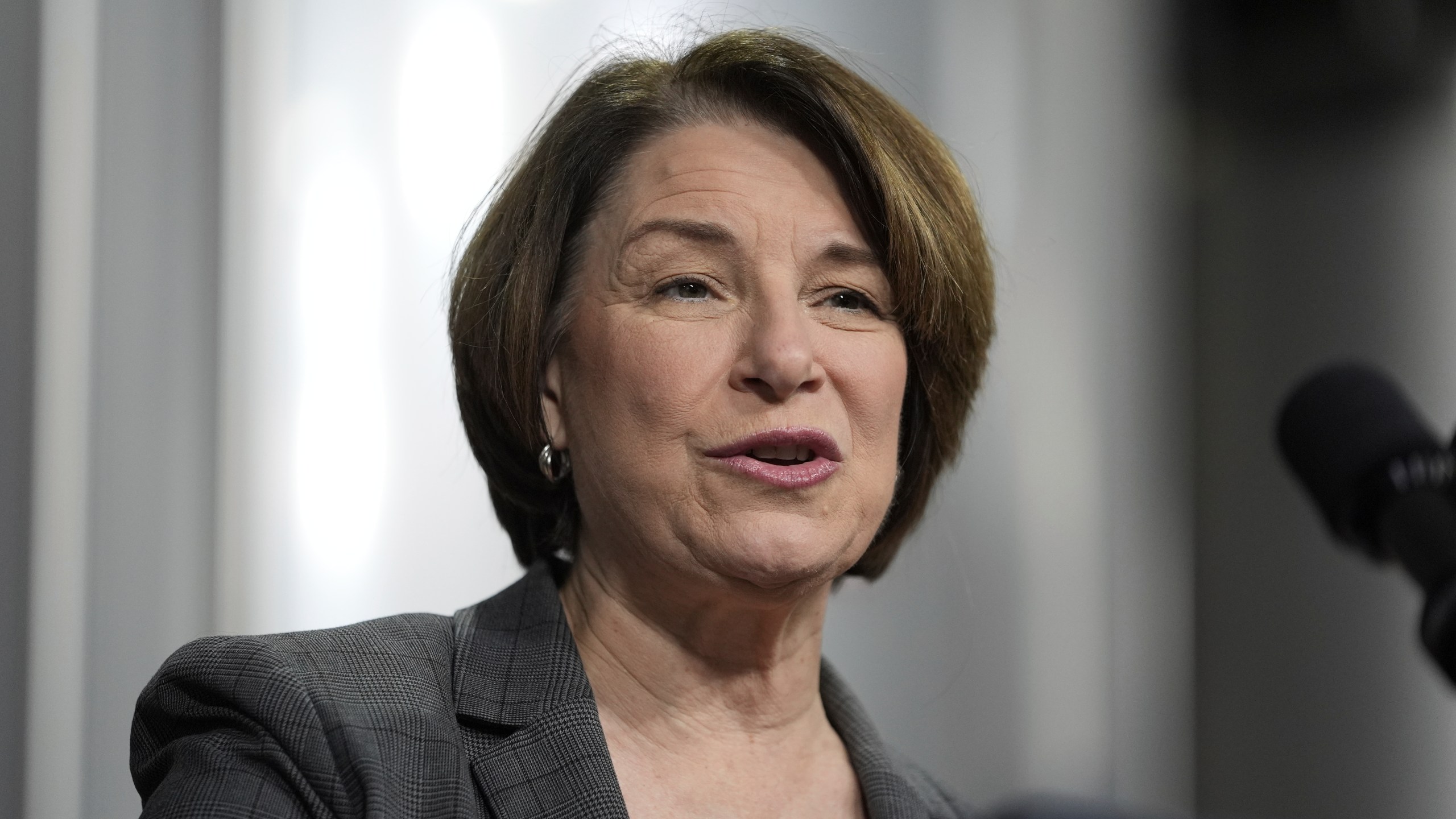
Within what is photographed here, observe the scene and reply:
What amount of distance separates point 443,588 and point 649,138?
1.02 m

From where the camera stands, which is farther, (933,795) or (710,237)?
(933,795)

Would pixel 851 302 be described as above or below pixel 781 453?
above

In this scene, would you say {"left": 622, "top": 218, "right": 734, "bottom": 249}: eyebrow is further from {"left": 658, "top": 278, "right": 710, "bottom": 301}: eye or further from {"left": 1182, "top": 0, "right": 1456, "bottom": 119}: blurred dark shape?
{"left": 1182, "top": 0, "right": 1456, "bottom": 119}: blurred dark shape

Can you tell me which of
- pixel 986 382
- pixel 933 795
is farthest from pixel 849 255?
pixel 986 382

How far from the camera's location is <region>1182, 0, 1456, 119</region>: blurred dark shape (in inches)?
52.7

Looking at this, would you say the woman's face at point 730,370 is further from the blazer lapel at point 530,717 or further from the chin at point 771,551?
the blazer lapel at point 530,717

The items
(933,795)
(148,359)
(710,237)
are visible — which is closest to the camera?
(710,237)

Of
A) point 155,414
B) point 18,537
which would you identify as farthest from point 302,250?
point 18,537

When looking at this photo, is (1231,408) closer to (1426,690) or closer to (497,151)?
(1426,690)

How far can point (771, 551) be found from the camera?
4.17ft

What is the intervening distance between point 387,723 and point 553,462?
0.38 meters

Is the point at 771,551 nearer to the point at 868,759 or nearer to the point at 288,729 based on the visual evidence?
the point at 868,759

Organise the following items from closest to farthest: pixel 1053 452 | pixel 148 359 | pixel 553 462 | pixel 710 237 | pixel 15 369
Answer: pixel 710 237
pixel 553 462
pixel 15 369
pixel 148 359
pixel 1053 452

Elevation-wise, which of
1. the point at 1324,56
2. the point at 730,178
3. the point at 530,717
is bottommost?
the point at 530,717
